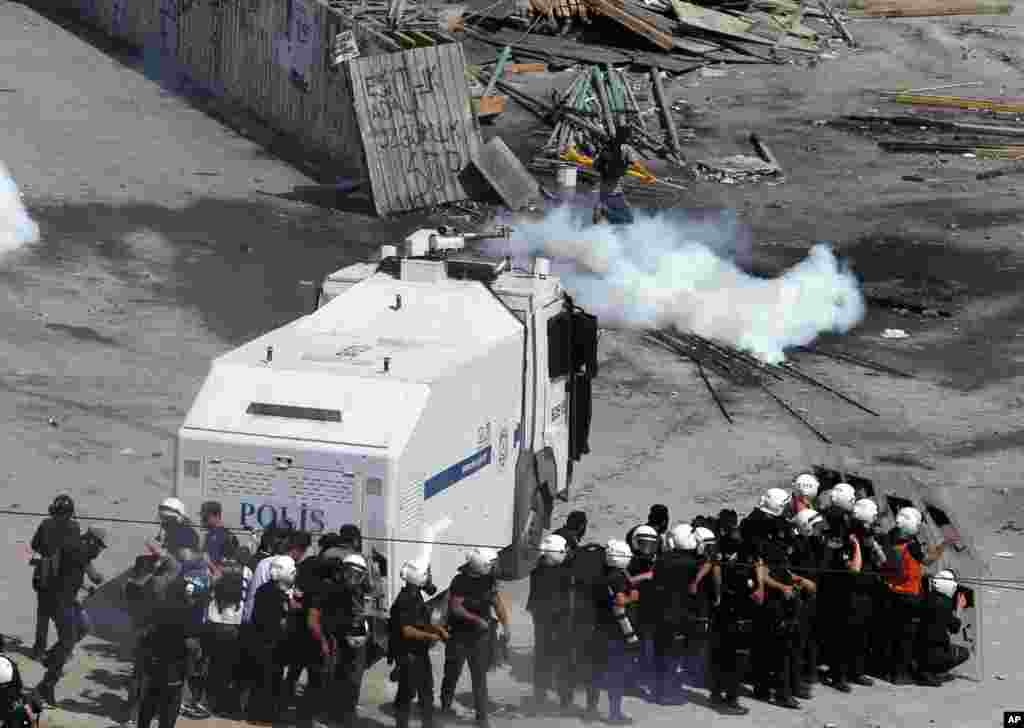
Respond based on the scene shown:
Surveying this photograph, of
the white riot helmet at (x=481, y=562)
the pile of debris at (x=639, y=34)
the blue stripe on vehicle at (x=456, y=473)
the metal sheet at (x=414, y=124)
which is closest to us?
the white riot helmet at (x=481, y=562)

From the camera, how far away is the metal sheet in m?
29.7

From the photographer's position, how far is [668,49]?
126ft

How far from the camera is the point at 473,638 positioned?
15.1 meters

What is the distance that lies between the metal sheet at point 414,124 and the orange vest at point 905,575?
15075mm

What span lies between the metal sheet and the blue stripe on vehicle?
43.7 feet

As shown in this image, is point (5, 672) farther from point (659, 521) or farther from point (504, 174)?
point (504, 174)

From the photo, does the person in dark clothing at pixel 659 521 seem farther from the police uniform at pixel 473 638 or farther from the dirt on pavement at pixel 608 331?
the police uniform at pixel 473 638

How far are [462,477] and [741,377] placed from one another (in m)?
8.29

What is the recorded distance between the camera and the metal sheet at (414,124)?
29.7 m

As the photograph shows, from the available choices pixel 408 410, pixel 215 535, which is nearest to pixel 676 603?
pixel 408 410

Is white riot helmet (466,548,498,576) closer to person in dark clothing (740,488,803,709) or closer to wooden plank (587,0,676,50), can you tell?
person in dark clothing (740,488,803,709)

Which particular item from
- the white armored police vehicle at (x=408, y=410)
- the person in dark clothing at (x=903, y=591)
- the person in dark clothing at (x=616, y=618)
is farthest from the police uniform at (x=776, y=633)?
the white armored police vehicle at (x=408, y=410)

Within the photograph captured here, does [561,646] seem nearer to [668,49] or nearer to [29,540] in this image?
[29,540]

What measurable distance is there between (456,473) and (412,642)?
210cm
